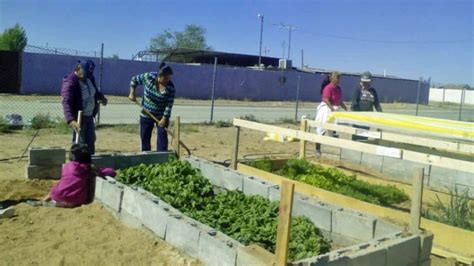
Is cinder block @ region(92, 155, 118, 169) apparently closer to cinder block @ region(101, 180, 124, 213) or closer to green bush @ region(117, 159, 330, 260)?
green bush @ region(117, 159, 330, 260)

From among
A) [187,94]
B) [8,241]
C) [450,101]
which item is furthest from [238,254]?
[450,101]

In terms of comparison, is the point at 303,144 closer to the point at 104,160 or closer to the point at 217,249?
the point at 104,160

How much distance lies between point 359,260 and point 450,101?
53562 millimetres

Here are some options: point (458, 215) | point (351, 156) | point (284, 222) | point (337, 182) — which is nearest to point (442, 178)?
point (337, 182)

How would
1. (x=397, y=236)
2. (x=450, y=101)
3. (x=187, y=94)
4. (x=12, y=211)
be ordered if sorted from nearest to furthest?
(x=397, y=236), (x=12, y=211), (x=187, y=94), (x=450, y=101)

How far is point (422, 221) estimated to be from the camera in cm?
476

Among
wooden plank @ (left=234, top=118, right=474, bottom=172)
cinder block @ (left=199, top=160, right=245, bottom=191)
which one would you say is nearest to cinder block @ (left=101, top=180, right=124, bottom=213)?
cinder block @ (left=199, top=160, right=245, bottom=191)

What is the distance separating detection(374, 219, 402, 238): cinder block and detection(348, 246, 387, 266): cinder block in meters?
0.55

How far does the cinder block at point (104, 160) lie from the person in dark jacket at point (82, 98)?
0.31m

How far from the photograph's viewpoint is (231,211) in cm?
455

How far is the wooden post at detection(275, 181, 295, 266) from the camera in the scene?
2.93 m

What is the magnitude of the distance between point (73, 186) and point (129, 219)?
2.98 ft

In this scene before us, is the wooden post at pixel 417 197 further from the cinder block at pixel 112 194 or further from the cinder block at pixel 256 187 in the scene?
the cinder block at pixel 112 194

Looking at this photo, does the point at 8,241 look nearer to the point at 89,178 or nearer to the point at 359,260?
the point at 89,178
